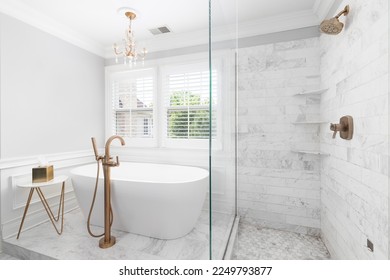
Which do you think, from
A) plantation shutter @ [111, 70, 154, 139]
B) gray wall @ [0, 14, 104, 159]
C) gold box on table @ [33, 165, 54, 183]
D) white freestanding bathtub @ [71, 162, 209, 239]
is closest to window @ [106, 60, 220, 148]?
plantation shutter @ [111, 70, 154, 139]

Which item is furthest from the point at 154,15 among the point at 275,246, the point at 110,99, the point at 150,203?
the point at 275,246

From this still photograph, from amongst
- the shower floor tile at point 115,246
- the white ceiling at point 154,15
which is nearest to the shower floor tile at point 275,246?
the shower floor tile at point 115,246

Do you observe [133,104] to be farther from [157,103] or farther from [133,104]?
[157,103]

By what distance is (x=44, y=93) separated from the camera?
Answer: 7.83ft

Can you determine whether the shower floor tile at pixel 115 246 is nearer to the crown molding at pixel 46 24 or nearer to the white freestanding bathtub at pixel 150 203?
the white freestanding bathtub at pixel 150 203

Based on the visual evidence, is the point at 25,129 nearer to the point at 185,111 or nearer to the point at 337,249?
the point at 185,111

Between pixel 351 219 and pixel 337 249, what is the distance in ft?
1.44

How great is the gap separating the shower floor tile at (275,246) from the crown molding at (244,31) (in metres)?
1.89

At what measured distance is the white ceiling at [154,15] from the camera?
2078mm

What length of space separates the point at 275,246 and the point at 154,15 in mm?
2766

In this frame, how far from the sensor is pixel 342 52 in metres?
1.60

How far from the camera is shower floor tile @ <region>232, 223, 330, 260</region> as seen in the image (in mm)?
1857

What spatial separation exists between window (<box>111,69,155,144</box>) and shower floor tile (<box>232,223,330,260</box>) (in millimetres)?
1846
